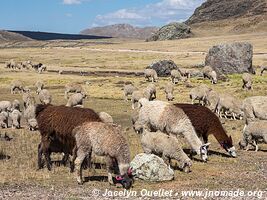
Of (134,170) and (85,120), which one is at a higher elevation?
(85,120)

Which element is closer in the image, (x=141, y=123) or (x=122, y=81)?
(x=141, y=123)

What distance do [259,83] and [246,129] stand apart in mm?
24849

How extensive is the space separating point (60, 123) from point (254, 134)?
8268 mm

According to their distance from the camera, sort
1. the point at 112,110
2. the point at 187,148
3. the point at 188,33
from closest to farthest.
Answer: the point at 187,148, the point at 112,110, the point at 188,33

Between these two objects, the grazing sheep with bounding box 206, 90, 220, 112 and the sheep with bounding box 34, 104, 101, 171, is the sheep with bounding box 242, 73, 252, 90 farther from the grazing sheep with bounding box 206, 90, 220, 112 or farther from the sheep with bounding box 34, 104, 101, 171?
the sheep with bounding box 34, 104, 101, 171

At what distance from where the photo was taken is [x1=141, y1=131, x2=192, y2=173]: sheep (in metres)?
15.4

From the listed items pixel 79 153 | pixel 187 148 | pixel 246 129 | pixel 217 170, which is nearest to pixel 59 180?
pixel 79 153

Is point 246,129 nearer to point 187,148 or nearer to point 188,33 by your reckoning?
point 187,148

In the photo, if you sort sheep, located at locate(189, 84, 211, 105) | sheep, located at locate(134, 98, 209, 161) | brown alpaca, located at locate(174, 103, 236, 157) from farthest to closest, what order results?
sheep, located at locate(189, 84, 211, 105)
brown alpaca, located at locate(174, 103, 236, 157)
sheep, located at locate(134, 98, 209, 161)

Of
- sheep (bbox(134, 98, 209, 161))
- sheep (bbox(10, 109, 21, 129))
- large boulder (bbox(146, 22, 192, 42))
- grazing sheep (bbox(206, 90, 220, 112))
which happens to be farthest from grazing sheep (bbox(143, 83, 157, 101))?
large boulder (bbox(146, 22, 192, 42))

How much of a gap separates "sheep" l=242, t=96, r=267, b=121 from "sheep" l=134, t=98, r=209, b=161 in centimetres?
620

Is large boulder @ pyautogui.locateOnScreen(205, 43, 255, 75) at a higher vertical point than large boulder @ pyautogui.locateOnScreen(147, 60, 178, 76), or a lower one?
higher

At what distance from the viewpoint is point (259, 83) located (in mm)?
43312

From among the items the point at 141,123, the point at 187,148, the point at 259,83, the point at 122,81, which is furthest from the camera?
the point at 122,81
